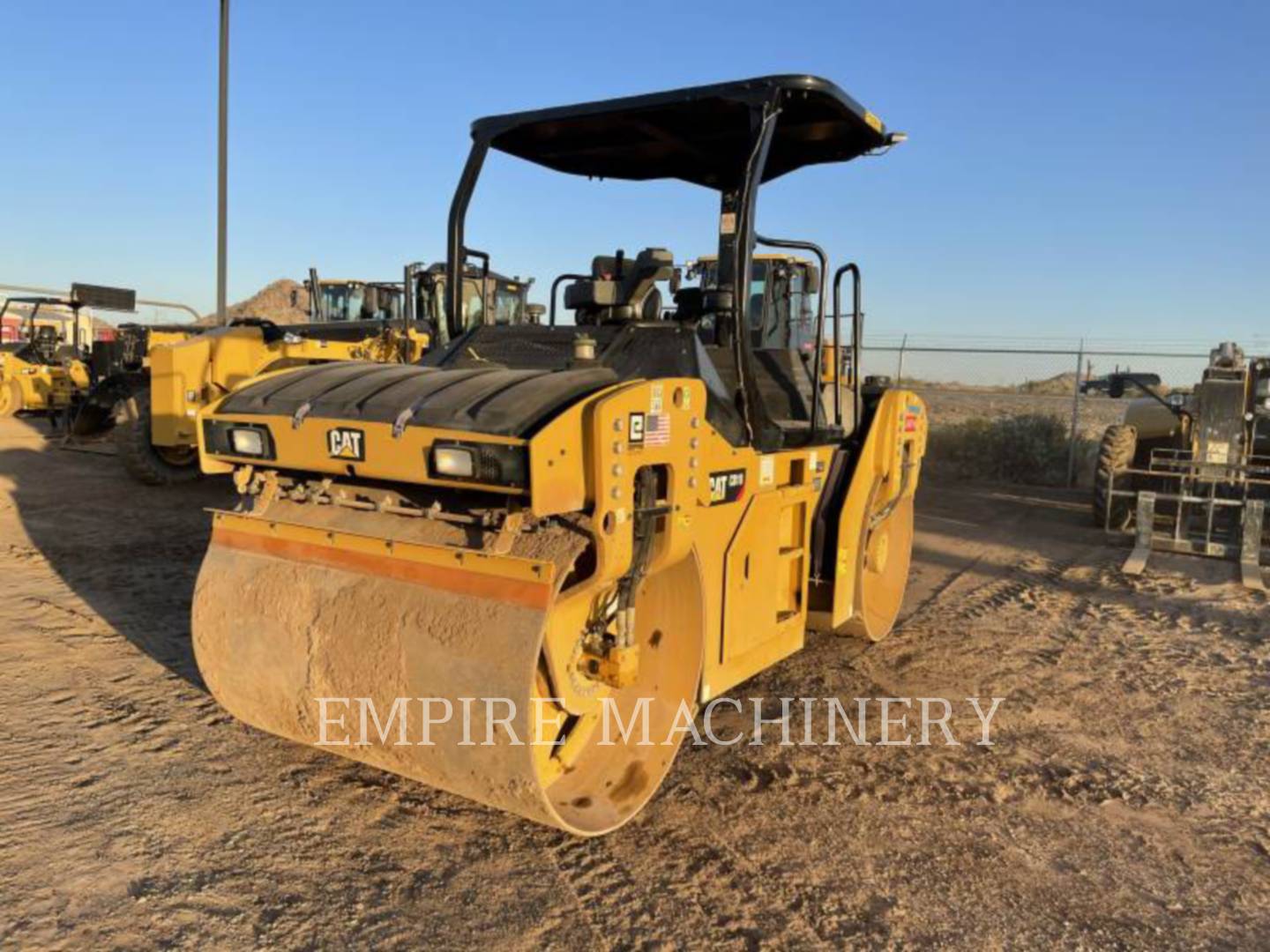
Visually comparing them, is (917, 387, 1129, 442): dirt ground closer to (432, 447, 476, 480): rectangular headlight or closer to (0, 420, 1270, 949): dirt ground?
(0, 420, 1270, 949): dirt ground

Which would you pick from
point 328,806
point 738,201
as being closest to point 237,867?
point 328,806

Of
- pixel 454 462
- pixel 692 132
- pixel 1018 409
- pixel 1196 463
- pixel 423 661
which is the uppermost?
pixel 692 132

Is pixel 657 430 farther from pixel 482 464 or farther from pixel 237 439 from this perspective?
pixel 237 439

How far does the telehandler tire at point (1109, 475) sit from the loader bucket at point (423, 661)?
8528 mm

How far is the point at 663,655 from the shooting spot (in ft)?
11.8

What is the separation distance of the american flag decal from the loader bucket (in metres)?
0.40

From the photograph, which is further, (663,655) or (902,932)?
(663,655)

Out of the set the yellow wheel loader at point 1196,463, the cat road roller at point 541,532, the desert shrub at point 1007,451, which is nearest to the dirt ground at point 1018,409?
the desert shrub at point 1007,451

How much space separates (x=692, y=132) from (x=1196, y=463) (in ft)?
24.3

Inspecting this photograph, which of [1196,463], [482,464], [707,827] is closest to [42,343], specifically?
[482,464]

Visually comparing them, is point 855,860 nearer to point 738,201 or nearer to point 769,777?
point 769,777

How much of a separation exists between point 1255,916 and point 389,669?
9.45ft

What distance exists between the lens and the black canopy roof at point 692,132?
4.05m

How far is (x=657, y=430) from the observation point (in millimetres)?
3180
